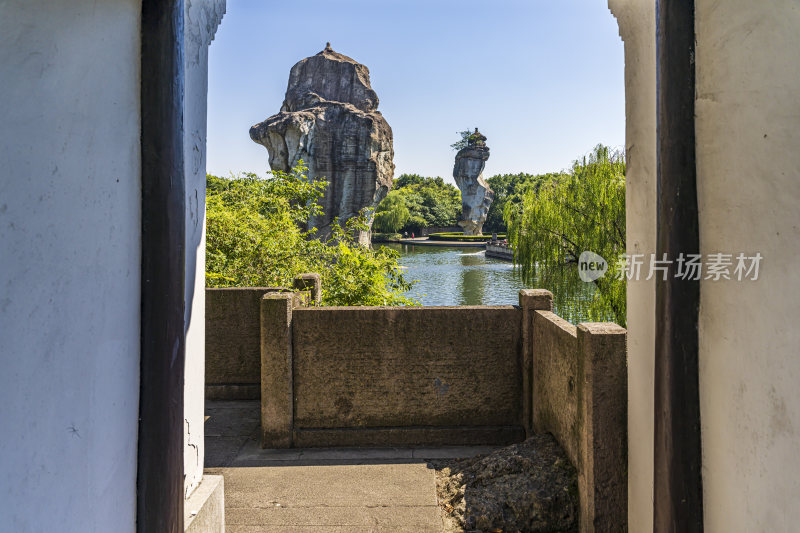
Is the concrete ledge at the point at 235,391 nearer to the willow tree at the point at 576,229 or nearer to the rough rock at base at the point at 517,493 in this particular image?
the rough rock at base at the point at 517,493

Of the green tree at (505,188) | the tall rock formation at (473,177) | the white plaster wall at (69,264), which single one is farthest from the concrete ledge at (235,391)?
the green tree at (505,188)

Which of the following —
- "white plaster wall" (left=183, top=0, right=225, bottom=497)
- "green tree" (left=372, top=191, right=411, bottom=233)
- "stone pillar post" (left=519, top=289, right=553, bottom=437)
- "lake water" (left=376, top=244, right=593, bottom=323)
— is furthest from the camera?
"green tree" (left=372, top=191, right=411, bottom=233)

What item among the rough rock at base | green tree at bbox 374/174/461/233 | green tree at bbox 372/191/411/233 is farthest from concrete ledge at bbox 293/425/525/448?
green tree at bbox 372/191/411/233

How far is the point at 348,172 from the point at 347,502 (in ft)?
86.6

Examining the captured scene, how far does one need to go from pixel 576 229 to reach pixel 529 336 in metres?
10.00

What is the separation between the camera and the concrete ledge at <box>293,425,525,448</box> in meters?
4.92

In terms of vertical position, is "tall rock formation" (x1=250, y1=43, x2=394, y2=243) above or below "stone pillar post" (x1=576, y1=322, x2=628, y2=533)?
above

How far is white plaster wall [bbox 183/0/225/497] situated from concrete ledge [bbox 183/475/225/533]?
0.16ft

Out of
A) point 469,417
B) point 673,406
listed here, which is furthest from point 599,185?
point 673,406

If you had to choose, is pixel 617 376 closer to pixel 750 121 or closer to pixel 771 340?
pixel 771 340

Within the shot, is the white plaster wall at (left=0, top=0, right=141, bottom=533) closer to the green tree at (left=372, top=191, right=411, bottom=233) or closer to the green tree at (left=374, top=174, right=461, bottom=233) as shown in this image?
the green tree at (left=374, top=174, right=461, bottom=233)

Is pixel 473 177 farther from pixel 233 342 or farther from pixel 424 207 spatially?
pixel 233 342

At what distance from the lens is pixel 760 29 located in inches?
74.2

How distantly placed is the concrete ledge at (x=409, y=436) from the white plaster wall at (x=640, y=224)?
189cm
